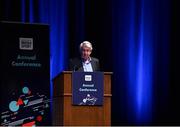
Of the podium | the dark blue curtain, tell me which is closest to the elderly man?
the podium

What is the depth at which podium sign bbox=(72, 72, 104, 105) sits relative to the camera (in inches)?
180

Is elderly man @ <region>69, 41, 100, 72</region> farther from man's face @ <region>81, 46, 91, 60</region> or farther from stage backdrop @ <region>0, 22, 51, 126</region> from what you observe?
stage backdrop @ <region>0, 22, 51, 126</region>

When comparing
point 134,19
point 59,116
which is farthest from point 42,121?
point 134,19

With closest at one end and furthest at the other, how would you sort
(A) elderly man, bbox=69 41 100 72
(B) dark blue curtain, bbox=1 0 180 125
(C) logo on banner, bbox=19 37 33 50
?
1. (A) elderly man, bbox=69 41 100 72
2. (C) logo on banner, bbox=19 37 33 50
3. (B) dark blue curtain, bbox=1 0 180 125

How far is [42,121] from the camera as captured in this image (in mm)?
5480

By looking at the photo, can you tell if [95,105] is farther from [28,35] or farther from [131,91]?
[131,91]

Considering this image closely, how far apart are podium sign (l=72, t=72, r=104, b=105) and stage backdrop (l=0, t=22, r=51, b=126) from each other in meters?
0.99

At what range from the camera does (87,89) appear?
4.61 meters

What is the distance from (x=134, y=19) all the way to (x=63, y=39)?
130 centimetres

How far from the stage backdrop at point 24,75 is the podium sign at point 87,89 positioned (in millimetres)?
993

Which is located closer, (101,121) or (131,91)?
(101,121)

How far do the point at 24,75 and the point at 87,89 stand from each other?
1102 mm

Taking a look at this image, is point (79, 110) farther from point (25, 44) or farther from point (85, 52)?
point (25, 44)

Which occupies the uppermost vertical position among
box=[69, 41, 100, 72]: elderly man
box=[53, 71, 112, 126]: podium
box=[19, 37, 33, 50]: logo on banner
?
box=[19, 37, 33, 50]: logo on banner
